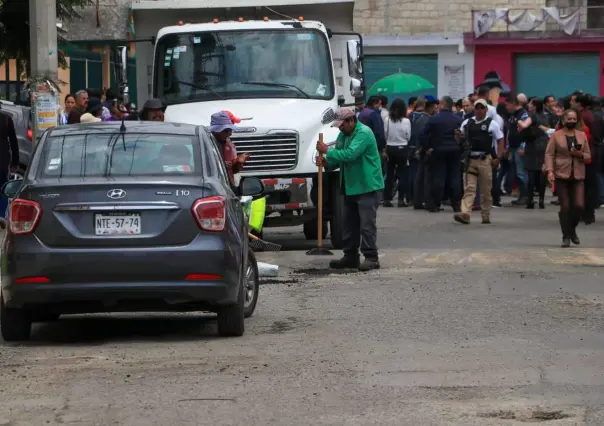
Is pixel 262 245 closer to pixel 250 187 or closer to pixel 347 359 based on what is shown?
pixel 250 187

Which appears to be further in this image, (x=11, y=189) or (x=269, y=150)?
(x=269, y=150)

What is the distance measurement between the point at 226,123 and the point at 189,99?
11.5 ft

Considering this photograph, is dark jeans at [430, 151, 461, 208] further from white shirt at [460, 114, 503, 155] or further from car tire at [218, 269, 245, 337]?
car tire at [218, 269, 245, 337]

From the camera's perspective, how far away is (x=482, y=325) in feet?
36.8

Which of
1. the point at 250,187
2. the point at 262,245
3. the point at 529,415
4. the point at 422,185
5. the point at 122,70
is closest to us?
the point at 529,415

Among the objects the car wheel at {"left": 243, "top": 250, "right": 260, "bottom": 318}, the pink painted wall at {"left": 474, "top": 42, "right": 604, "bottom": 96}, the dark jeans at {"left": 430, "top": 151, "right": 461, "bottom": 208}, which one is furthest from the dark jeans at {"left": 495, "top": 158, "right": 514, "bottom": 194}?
the pink painted wall at {"left": 474, "top": 42, "right": 604, "bottom": 96}

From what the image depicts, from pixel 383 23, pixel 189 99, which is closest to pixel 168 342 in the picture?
pixel 189 99

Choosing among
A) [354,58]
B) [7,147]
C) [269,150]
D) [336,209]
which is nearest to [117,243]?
[269,150]

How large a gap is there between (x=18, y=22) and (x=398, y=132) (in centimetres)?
698

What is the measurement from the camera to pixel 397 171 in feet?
89.9

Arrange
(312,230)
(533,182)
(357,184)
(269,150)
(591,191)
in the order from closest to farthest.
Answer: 1. (357,184)
2. (269,150)
3. (312,230)
4. (591,191)
5. (533,182)

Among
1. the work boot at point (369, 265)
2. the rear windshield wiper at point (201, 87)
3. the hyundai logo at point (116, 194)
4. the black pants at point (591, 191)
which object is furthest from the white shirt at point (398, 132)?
the hyundai logo at point (116, 194)

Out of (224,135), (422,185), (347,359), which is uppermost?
(224,135)

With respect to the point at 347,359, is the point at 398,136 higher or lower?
higher
